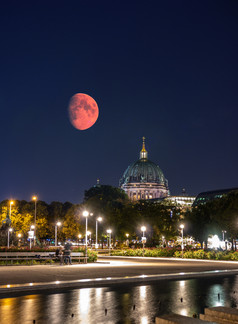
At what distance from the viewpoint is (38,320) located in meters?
11.6

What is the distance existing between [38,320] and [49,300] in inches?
145

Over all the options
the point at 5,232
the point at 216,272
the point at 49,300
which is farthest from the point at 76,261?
the point at 49,300

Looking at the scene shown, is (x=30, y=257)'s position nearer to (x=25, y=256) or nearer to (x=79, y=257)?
(x=25, y=256)

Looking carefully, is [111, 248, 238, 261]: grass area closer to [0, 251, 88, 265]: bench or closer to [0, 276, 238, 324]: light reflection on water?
[0, 251, 88, 265]: bench

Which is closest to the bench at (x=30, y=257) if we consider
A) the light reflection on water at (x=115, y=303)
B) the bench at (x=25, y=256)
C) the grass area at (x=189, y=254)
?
the bench at (x=25, y=256)

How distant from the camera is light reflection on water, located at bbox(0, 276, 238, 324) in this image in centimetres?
1204

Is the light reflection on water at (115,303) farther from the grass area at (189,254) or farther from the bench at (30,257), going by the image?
the grass area at (189,254)

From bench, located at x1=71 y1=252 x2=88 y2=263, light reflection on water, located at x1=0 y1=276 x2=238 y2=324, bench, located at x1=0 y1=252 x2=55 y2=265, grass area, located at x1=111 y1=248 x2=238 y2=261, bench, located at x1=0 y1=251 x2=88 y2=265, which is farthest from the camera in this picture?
grass area, located at x1=111 y1=248 x2=238 y2=261

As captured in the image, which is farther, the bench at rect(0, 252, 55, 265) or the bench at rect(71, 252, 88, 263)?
the bench at rect(71, 252, 88, 263)

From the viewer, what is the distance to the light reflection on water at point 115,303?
12.0 m

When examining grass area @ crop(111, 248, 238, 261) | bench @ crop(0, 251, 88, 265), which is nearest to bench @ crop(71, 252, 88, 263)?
bench @ crop(0, 251, 88, 265)

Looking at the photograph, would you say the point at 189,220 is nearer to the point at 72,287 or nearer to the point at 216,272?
the point at 216,272

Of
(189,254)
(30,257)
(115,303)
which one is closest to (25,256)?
(30,257)

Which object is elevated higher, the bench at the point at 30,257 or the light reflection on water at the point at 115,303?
the bench at the point at 30,257
